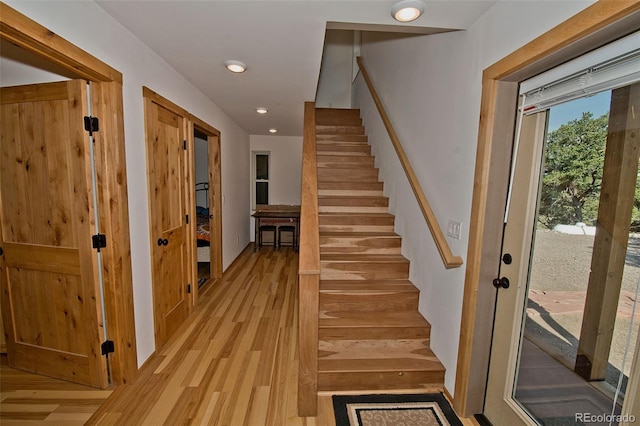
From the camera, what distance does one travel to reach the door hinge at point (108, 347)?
1844 mm

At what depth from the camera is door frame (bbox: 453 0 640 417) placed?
1.23 meters

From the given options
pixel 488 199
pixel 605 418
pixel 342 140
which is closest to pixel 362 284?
pixel 488 199

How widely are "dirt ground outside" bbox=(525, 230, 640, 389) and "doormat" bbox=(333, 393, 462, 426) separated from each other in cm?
73

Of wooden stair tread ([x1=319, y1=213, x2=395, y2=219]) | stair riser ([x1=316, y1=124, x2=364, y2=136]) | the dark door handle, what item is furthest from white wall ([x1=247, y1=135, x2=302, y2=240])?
the dark door handle

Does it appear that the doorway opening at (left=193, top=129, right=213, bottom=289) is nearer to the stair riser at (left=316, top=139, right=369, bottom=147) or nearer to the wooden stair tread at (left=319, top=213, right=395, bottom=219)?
the stair riser at (left=316, top=139, right=369, bottom=147)

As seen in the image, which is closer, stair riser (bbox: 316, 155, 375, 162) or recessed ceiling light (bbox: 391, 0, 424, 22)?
recessed ceiling light (bbox: 391, 0, 424, 22)

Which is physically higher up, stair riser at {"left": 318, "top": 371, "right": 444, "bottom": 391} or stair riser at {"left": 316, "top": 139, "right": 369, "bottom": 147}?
stair riser at {"left": 316, "top": 139, "right": 369, "bottom": 147}

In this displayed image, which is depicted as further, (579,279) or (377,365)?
(377,365)

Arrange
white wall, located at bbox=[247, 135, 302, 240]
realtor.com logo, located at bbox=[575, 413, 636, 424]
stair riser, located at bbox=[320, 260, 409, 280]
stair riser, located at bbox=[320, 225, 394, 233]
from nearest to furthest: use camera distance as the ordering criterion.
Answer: realtor.com logo, located at bbox=[575, 413, 636, 424], stair riser, located at bbox=[320, 260, 409, 280], stair riser, located at bbox=[320, 225, 394, 233], white wall, located at bbox=[247, 135, 302, 240]

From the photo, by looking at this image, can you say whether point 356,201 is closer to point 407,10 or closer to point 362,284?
point 362,284

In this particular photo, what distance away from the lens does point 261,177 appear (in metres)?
6.10

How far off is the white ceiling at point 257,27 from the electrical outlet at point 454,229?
1204 millimetres

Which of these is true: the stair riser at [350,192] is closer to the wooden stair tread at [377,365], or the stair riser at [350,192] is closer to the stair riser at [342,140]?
the stair riser at [342,140]

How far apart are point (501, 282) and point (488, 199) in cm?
48
